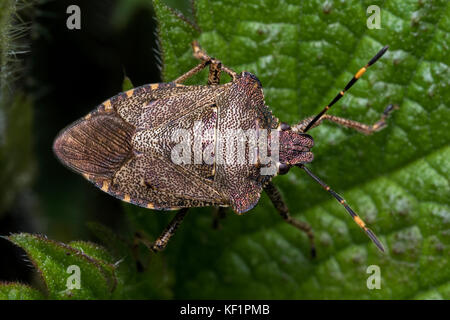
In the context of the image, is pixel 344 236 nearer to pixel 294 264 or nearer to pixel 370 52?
pixel 294 264

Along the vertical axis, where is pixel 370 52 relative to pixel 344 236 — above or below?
above

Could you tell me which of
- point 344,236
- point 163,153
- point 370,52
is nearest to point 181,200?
point 163,153

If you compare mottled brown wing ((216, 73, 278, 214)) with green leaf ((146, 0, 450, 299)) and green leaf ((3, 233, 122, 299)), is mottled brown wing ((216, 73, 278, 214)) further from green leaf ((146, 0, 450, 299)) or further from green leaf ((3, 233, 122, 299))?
green leaf ((3, 233, 122, 299))

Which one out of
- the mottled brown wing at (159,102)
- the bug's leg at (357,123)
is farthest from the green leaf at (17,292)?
the bug's leg at (357,123)

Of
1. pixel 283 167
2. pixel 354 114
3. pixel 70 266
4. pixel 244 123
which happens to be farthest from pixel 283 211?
pixel 70 266

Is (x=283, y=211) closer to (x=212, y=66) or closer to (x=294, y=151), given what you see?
(x=294, y=151)

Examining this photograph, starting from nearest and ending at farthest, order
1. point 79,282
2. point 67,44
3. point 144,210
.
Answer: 1. point 79,282
2. point 144,210
3. point 67,44

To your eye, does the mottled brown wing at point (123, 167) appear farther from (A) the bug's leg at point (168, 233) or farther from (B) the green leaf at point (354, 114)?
(B) the green leaf at point (354, 114)

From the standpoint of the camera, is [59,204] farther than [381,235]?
Yes
